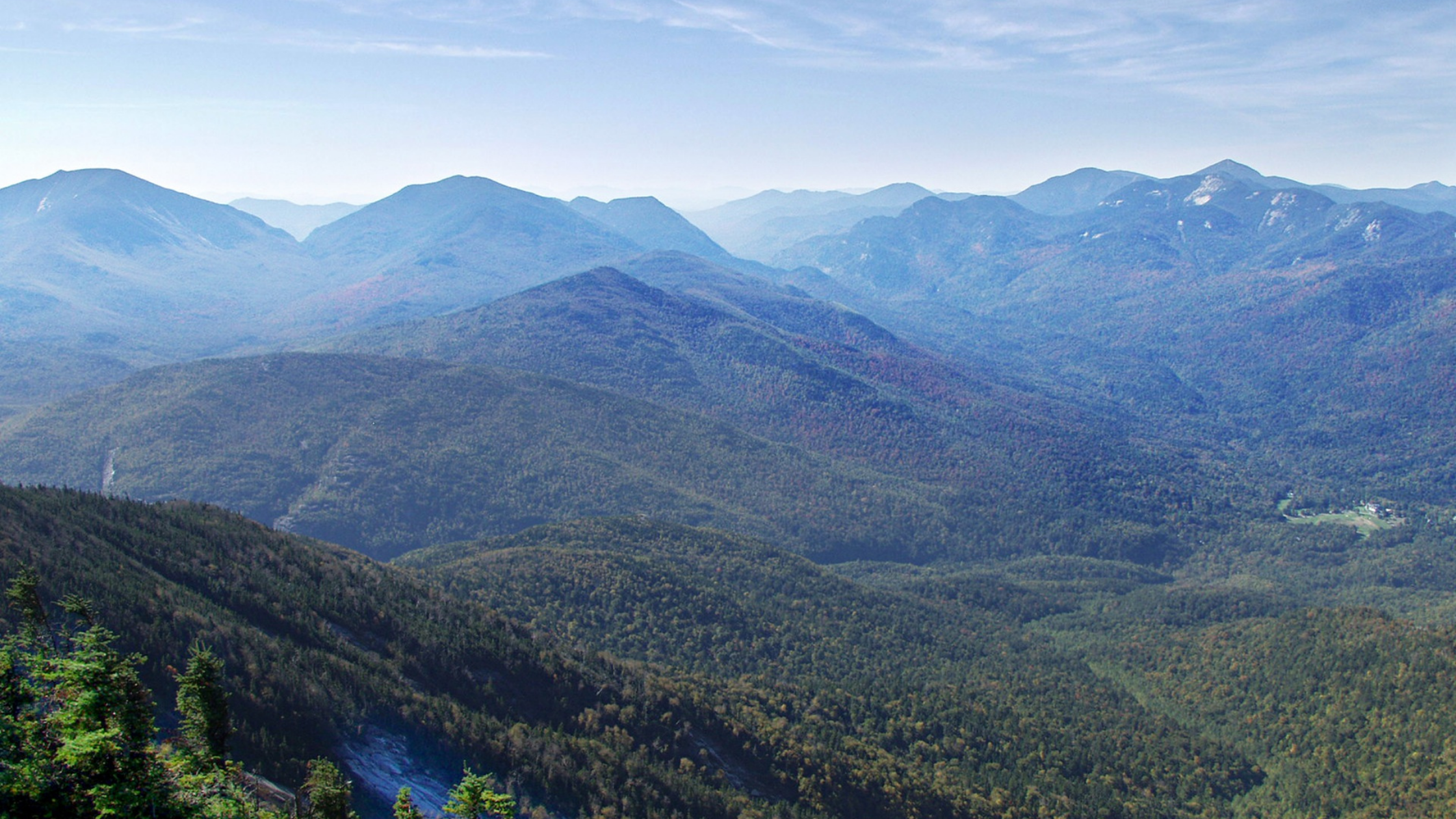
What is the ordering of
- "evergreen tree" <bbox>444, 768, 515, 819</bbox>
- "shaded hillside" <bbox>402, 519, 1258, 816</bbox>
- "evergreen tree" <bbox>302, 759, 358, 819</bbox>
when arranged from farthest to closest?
"shaded hillside" <bbox>402, 519, 1258, 816</bbox> < "evergreen tree" <bbox>444, 768, 515, 819</bbox> < "evergreen tree" <bbox>302, 759, 358, 819</bbox>

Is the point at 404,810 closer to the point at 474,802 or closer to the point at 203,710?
the point at 474,802

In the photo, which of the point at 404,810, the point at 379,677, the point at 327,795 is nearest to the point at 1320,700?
the point at 379,677

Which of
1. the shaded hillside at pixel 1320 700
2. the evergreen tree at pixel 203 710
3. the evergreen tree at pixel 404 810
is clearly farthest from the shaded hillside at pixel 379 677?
the shaded hillside at pixel 1320 700

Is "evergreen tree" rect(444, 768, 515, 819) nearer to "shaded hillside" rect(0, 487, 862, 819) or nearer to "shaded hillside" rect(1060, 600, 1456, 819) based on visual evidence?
"shaded hillside" rect(0, 487, 862, 819)

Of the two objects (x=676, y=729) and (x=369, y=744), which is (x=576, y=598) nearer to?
(x=676, y=729)

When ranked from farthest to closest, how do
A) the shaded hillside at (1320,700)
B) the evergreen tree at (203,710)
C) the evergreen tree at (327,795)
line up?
the shaded hillside at (1320,700) < the evergreen tree at (203,710) < the evergreen tree at (327,795)

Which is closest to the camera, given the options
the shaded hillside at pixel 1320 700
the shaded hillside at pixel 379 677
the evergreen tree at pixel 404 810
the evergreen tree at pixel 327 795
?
the evergreen tree at pixel 327 795

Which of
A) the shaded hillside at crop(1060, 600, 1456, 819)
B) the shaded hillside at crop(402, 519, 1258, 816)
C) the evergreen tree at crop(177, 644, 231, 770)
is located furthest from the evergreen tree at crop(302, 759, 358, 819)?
the shaded hillside at crop(1060, 600, 1456, 819)

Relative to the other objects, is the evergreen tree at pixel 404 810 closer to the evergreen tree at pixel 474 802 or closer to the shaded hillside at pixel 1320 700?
the evergreen tree at pixel 474 802
